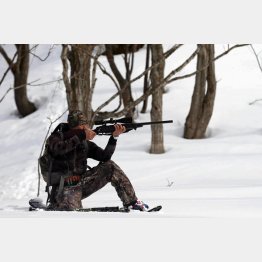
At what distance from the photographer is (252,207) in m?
8.27

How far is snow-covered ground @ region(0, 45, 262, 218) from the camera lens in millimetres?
9078

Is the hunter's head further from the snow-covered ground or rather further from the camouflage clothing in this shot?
the snow-covered ground

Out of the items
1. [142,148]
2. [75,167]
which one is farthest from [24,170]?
[75,167]

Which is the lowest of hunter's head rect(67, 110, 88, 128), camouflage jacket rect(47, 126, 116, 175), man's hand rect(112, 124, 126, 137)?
camouflage jacket rect(47, 126, 116, 175)

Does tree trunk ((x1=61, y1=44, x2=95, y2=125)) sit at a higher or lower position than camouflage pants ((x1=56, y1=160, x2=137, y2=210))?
higher

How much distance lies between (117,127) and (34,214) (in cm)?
128

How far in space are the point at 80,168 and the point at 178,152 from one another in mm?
6252

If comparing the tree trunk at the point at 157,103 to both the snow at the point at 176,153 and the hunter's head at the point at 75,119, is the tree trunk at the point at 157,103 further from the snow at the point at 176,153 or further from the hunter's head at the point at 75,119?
the hunter's head at the point at 75,119

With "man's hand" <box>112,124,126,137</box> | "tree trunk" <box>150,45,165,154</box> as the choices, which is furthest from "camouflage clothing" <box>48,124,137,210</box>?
"tree trunk" <box>150,45,165,154</box>

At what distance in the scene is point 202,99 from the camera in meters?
14.8

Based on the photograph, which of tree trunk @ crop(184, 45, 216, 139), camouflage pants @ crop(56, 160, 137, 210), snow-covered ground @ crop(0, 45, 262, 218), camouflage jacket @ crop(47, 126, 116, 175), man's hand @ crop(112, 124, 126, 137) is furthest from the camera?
tree trunk @ crop(184, 45, 216, 139)

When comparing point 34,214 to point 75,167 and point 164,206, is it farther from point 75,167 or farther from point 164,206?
point 164,206

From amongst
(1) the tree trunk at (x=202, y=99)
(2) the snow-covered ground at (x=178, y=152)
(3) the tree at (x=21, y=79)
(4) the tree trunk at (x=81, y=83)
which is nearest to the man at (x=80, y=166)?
(2) the snow-covered ground at (x=178, y=152)

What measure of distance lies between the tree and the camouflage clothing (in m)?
7.91
